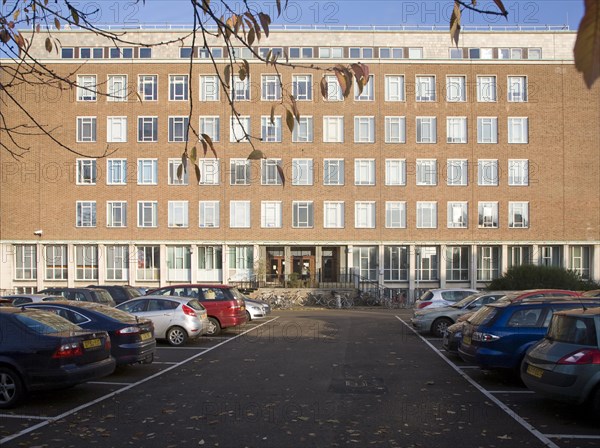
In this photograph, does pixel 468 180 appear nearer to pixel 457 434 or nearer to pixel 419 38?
pixel 419 38

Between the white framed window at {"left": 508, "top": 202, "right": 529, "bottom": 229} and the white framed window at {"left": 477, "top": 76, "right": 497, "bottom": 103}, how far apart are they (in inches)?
307

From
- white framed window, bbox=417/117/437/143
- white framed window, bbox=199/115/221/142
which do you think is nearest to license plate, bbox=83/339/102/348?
white framed window, bbox=199/115/221/142

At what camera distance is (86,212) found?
46.2 metres

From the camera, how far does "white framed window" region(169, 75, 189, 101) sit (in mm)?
45969

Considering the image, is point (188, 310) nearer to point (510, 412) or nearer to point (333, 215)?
point (510, 412)

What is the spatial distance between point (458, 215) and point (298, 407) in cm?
3818

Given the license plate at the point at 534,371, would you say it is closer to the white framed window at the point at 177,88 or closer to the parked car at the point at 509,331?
the parked car at the point at 509,331

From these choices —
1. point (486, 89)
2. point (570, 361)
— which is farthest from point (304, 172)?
point (570, 361)

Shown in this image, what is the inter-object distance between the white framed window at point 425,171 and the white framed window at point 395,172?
1079mm

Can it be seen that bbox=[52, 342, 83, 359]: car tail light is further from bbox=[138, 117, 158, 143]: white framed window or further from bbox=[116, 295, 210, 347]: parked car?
bbox=[138, 117, 158, 143]: white framed window

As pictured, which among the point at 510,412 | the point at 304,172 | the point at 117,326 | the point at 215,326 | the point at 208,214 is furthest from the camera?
the point at 208,214

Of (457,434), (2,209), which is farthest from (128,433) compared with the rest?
(2,209)

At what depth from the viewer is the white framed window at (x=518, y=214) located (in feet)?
149

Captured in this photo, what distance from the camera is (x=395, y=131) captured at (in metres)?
45.8
